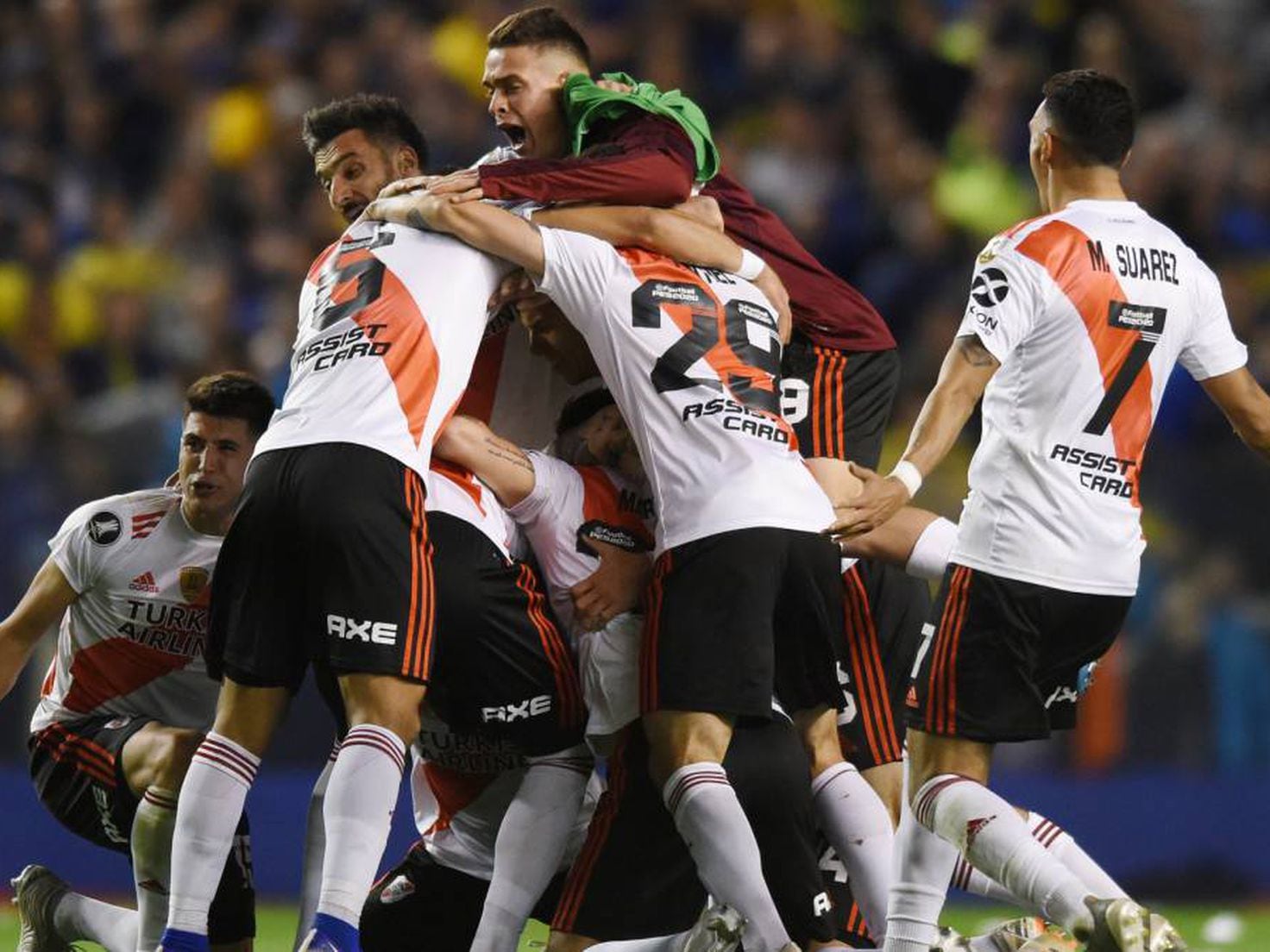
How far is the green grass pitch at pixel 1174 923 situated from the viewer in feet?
25.3

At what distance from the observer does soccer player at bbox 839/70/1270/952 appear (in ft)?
17.3

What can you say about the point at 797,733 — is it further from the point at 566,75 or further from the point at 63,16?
the point at 63,16

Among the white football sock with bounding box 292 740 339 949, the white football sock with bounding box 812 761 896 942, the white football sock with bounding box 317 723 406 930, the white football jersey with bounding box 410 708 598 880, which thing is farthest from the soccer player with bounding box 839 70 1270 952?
the white football sock with bounding box 292 740 339 949

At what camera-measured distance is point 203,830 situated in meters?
4.89

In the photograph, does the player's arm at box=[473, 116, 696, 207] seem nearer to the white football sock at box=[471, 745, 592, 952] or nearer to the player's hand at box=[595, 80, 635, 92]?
the player's hand at box=[595, 80, 635, 92]

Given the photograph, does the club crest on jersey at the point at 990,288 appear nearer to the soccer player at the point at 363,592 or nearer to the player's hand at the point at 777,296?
the player's hand at the point at 777,296

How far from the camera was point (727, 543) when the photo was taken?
17.0 feet

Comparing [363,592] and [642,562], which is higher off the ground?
[363,592]

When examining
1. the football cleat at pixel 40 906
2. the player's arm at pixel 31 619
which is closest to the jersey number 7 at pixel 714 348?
the player's arm at pixel 31 619

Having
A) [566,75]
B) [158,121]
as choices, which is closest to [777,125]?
[158,121]

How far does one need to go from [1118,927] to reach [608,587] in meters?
1.56

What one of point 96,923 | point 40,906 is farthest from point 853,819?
point 40,906

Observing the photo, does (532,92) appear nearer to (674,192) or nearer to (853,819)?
(674,192)

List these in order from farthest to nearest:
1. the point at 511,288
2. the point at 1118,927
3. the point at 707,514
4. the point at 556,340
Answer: the point at 556,340 < the point at 511,288 < the point at 707,514 < the point at 1118,927
